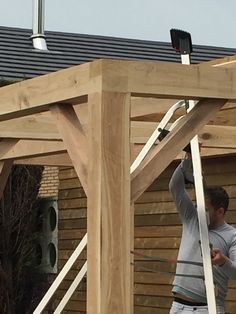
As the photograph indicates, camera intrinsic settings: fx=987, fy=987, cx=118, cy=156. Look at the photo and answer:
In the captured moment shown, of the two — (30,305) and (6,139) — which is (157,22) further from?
(6,139)

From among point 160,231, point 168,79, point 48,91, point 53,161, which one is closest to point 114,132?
point 168,79

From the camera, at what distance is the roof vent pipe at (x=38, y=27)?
1867cm

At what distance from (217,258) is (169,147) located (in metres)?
0.90

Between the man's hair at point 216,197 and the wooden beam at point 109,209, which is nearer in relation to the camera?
the wooden beam at point 109,209

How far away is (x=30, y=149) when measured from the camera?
8.76 meters

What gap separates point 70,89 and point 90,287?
1.06 meters

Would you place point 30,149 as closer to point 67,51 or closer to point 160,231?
point 160,231

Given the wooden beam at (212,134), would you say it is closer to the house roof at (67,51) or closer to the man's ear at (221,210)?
the man's ear at (221,210)

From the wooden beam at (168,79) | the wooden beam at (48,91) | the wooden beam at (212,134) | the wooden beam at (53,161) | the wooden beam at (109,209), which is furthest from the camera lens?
the wooden beam at (53,161)

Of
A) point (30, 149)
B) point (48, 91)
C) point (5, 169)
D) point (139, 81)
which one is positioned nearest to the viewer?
point (139, 81)


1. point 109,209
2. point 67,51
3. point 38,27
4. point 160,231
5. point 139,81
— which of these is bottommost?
point 109,209

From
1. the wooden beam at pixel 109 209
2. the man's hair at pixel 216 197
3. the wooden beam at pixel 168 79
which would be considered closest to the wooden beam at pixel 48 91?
the wooden beam at pixel 168 79

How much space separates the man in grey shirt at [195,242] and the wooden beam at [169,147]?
0.94 metres

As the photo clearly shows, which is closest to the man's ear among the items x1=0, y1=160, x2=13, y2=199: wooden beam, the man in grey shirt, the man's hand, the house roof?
the man in grey shirt
